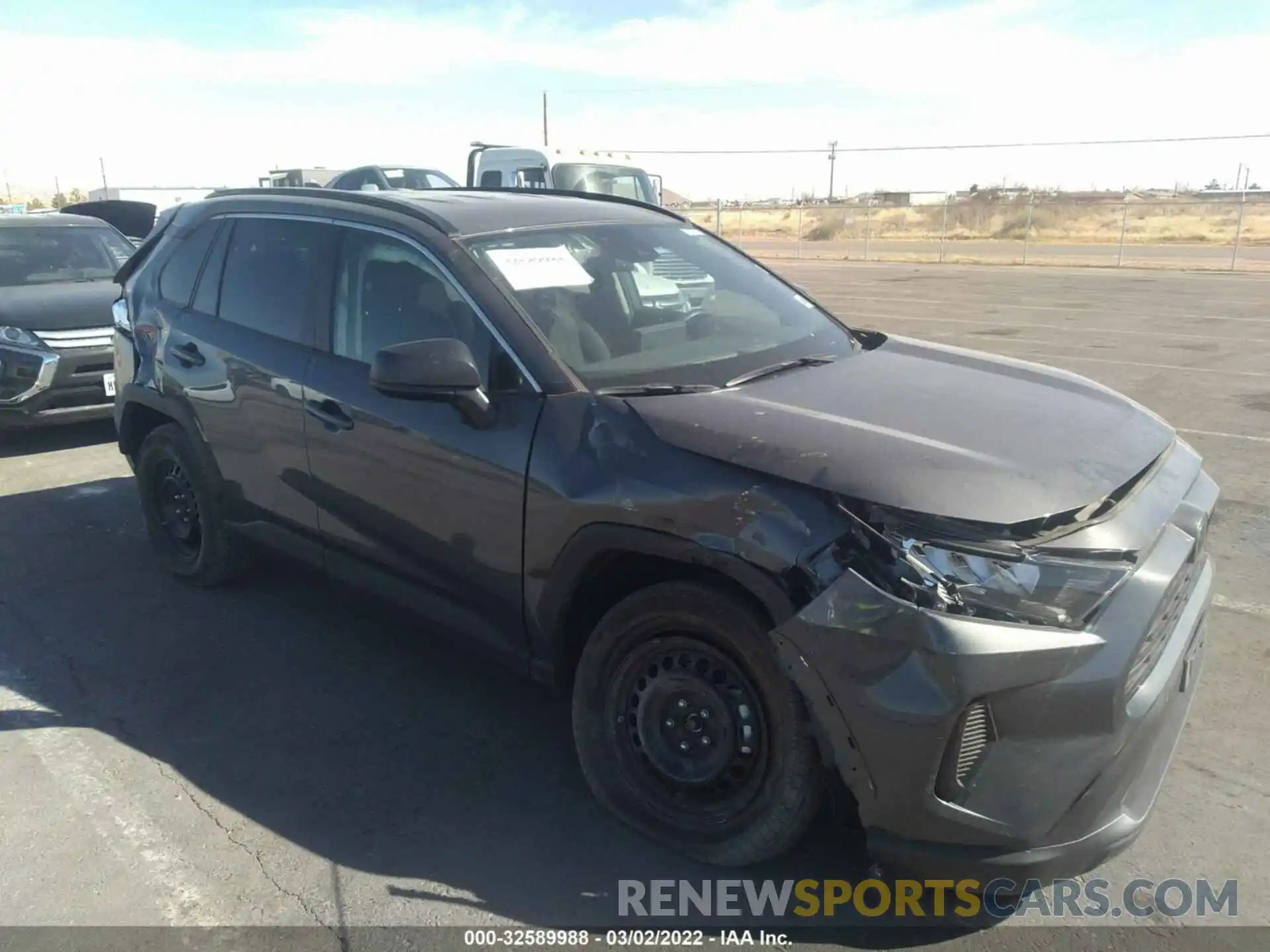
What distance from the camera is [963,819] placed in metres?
2.32

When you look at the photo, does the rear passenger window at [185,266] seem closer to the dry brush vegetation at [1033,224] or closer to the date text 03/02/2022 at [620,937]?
the date text 03/02/2022 at [620,937]

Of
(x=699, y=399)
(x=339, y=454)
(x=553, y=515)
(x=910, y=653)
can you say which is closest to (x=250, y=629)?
(x=339, y=454)

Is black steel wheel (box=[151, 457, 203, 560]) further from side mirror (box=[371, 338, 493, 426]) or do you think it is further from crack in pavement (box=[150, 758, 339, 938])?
side mirror (box=[371, 338, 493, 426])

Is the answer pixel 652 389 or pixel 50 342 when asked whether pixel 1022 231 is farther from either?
pixel 652 389

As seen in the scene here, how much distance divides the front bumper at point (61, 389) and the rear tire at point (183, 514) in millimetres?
2891

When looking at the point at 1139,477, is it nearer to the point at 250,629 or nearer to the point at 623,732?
the point at 623,732

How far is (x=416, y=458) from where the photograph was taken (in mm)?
3396

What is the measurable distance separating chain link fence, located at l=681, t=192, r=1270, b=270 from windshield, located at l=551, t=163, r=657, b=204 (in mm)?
12805

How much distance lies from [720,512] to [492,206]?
1909 mm

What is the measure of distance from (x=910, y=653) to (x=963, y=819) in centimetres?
42

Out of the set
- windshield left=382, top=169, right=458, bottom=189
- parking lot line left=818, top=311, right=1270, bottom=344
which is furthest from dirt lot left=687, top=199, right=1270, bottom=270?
parking lot line left=818, top=311, right=1270, bottom=344

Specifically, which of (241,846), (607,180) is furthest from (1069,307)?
(241,846)

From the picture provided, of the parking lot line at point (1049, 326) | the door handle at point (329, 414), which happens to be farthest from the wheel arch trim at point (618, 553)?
the parking lot line at point (1049, 326)

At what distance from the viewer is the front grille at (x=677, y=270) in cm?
392
